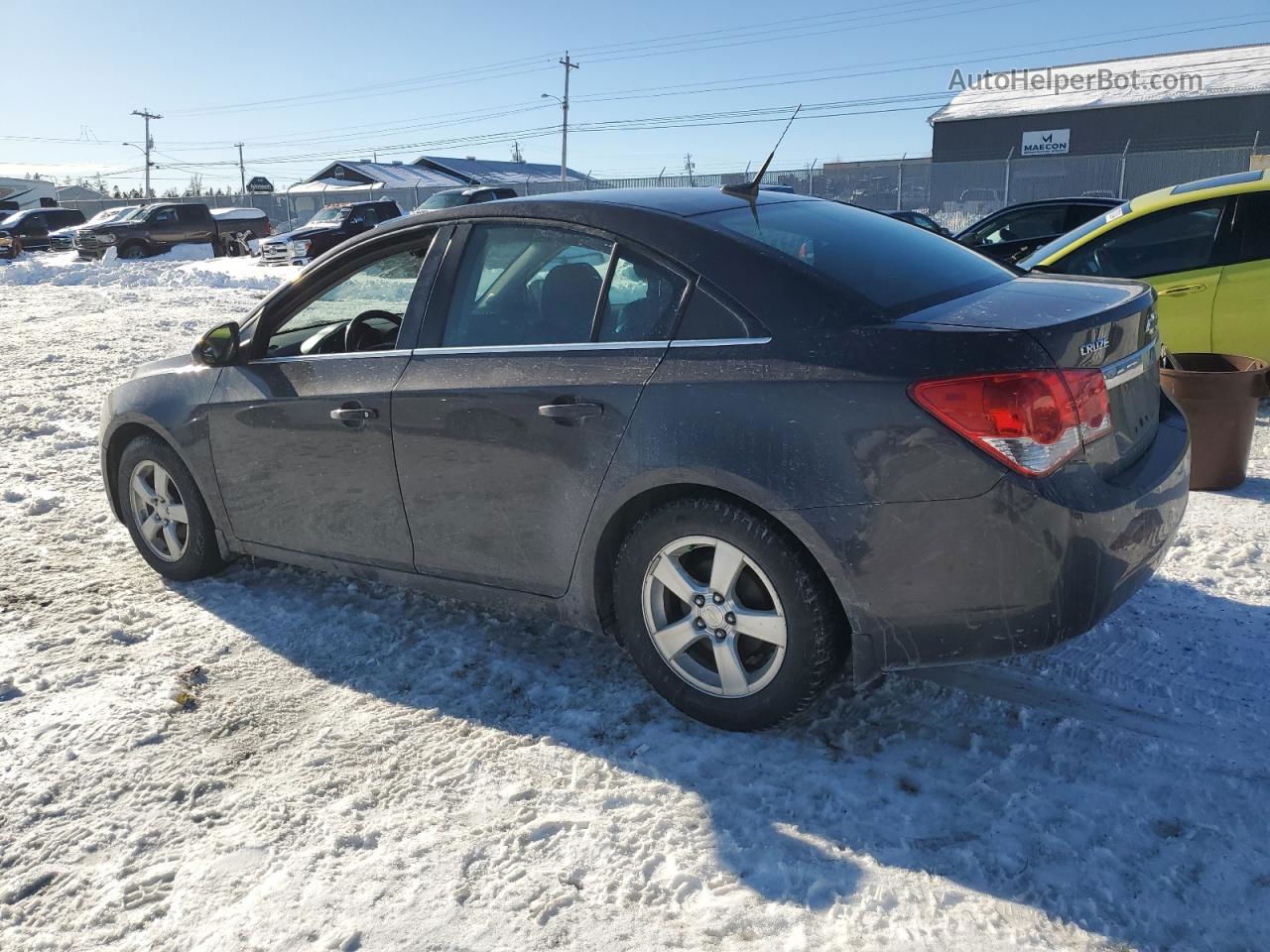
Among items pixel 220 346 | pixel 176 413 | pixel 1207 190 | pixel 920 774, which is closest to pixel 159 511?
pixel 176 413

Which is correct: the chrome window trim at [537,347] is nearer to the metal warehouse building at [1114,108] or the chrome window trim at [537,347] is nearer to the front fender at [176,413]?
the front fender at [176,413]

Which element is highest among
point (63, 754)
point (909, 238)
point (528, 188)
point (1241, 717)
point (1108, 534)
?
point (528, 188)

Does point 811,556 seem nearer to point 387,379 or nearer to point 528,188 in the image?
point 387,379

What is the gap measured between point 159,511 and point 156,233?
101 ft

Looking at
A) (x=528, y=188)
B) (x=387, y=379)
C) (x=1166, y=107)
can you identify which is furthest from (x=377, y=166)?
(x=387, y=379)

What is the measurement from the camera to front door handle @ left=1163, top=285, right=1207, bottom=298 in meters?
6.44

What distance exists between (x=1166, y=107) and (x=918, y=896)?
47.3m

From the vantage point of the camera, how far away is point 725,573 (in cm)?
292

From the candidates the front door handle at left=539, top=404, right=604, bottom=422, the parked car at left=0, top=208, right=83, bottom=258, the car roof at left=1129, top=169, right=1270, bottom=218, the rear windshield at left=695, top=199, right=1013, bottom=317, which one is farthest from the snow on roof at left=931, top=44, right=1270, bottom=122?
the front door handle at left=539, top=404, right=604, bottom=422

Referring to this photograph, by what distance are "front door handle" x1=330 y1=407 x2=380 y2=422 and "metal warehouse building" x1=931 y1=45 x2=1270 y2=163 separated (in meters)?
42.4

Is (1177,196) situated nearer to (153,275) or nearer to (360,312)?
(360,312)

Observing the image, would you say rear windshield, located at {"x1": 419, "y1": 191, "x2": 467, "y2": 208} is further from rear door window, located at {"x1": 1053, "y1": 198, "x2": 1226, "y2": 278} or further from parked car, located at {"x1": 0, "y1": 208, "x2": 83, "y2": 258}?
rear door window, located at {"x1": 1053, "y1": 198, "x2": 1226, "y2": 278}

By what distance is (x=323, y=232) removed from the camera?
24.8 metres

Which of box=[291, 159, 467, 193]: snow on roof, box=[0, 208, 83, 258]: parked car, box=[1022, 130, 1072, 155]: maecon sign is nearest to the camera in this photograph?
box=[0, 208, 83, 258]: parked car
